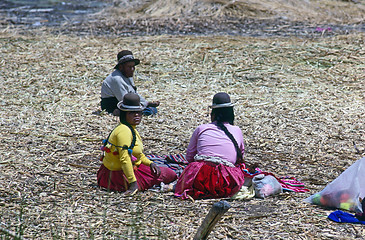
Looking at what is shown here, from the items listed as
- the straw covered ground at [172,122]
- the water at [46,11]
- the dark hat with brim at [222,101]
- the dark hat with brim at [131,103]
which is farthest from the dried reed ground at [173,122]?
the water at [46,11]

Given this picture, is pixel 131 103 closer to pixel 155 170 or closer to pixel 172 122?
pixel 155 170

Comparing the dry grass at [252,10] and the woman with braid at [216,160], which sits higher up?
the dry grass at [252,10]

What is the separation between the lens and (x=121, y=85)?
7992mm

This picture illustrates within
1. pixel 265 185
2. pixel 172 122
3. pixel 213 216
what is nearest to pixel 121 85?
pixel 172 122

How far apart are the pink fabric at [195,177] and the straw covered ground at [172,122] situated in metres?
0.13

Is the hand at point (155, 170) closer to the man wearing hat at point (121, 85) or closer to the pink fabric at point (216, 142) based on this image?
the pink fabric at point (216, 142)

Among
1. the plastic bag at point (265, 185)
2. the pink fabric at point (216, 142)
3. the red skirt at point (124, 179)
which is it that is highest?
the pink fabric at point (216, 142)

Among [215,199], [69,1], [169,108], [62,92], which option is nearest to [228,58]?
[169,108]

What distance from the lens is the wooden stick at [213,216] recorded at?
3514 mm

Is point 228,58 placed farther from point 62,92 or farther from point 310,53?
point 62,92

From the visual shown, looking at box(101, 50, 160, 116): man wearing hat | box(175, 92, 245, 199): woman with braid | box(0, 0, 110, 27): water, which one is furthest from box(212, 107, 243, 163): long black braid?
box(0, 0, 110, 27): water

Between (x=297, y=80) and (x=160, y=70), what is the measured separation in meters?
2.67

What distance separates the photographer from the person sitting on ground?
5.08 m

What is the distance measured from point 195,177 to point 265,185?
2.27 feet
